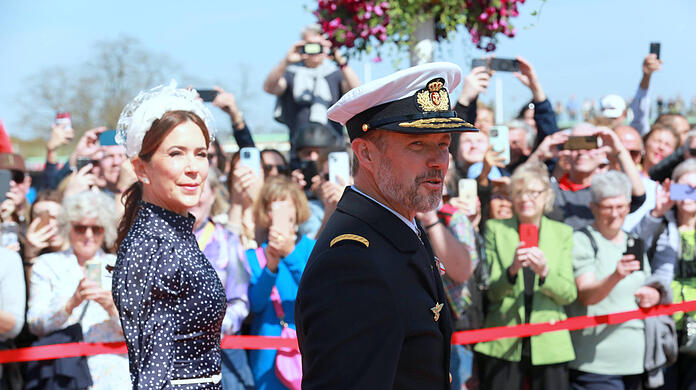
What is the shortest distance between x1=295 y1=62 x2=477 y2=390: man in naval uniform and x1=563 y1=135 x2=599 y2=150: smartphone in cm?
380

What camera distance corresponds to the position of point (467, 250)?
187 inches

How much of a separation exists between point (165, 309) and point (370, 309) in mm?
1109

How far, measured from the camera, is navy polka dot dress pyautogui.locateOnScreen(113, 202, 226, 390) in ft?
8.90

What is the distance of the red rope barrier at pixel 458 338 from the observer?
14.9 feet

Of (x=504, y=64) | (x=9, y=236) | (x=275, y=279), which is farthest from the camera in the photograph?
(x=504, y=64)

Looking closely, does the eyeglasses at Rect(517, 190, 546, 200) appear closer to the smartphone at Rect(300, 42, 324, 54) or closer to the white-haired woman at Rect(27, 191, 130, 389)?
the smartphone at Rect(300, 42, 324, 54)

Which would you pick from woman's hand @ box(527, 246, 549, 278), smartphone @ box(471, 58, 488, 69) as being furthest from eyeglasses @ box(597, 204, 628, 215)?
smartphone @ box(471, 58, 488, 69)

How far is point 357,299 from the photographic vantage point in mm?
1926

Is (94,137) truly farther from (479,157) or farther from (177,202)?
(177,202)

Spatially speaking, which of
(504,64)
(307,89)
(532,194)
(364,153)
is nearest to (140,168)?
(364,153)

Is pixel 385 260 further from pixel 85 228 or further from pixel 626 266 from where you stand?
pixel 626 266

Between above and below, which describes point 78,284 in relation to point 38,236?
below

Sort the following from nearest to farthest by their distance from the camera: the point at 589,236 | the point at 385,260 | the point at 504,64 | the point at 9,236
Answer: the point at 385,260, the point at 9,236, the point at 589,236, the point at 504,64

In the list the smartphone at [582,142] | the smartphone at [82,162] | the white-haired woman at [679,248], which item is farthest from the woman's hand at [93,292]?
the white-haired woman at [679,248]
